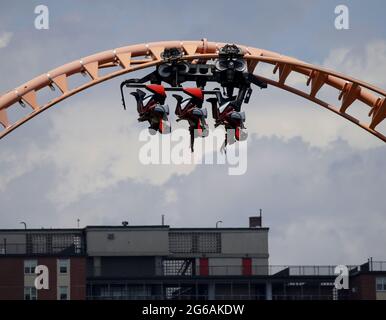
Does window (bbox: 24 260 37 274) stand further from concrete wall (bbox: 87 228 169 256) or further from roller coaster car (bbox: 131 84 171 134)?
roller coaster car (bbox: 131 84 171 134)

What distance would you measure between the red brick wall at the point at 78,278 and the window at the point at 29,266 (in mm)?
3173

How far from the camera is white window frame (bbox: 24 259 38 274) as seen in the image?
130 metres

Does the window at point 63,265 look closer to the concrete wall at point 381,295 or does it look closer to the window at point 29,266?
the window at point 29,266

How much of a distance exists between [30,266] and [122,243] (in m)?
7.99

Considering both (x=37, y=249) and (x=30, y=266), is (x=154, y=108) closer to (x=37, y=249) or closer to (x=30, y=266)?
(x=30, y=266)

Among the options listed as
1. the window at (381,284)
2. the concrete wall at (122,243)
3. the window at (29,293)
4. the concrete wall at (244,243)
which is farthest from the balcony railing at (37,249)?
the window at (381,284)

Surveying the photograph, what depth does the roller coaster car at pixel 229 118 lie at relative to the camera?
61.9 meters

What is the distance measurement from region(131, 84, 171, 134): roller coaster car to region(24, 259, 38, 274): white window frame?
6967 cm

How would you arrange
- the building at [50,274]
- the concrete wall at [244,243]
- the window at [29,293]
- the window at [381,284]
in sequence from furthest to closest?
the concrete wall at [244,243] < the window at [29,293] < the window at [381,284] < the building at [50,274]

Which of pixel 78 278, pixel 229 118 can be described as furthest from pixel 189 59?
pixel 78 278

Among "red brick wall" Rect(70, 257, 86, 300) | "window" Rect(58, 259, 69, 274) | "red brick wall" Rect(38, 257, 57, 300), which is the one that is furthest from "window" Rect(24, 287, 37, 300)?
"red brick wall" Rect(70, 257, 86, 300)

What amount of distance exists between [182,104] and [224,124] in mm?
2085
